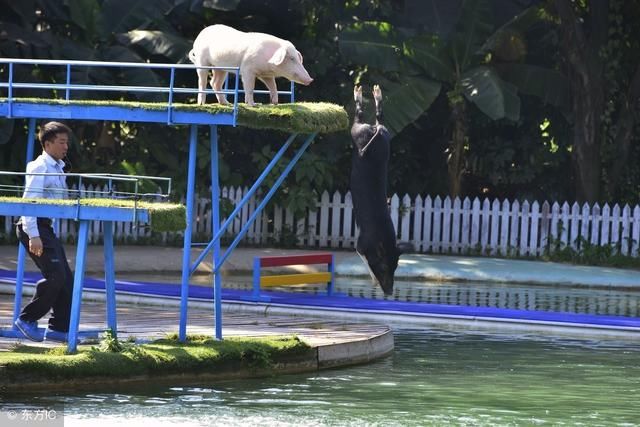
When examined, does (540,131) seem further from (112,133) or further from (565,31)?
(112,133)

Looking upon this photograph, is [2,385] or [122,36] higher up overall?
[122,36]

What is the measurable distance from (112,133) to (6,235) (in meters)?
4.64

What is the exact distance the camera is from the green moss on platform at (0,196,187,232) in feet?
37.3

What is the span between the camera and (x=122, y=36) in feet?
86.8

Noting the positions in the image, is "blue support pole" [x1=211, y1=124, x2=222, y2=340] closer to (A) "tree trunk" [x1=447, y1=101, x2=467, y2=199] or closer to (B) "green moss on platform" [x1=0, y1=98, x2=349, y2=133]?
(B) "green moss on platform" [x1=0, y1=98, x2=349, y2=133]

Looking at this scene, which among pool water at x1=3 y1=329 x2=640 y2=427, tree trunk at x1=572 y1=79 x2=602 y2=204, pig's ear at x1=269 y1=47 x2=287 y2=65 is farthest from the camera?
tree trunk at x1=572 y1=79 x2=602 y2=204

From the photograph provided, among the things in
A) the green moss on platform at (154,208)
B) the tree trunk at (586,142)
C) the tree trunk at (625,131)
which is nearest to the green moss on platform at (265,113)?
the green moss on platform at (154,208)

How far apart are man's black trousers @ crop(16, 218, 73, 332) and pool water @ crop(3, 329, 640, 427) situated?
1.19 m

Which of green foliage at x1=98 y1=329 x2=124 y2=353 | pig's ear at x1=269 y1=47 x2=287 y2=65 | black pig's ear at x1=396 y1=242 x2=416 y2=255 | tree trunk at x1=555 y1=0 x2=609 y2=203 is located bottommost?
green foliage at x1=98 y1=329 x2=124 y2=353

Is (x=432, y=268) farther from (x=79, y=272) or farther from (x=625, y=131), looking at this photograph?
(x=79, y=272)

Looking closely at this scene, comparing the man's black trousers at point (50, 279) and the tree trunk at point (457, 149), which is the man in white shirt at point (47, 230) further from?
the tree trunk at point (457, 149)

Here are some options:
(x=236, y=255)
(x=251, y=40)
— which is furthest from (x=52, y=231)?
(x=236, y=255)

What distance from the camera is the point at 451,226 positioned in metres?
27.5

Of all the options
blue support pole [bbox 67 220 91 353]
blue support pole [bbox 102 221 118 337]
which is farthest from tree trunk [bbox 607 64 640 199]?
blue support pole [bbox 67 220 91 353]
